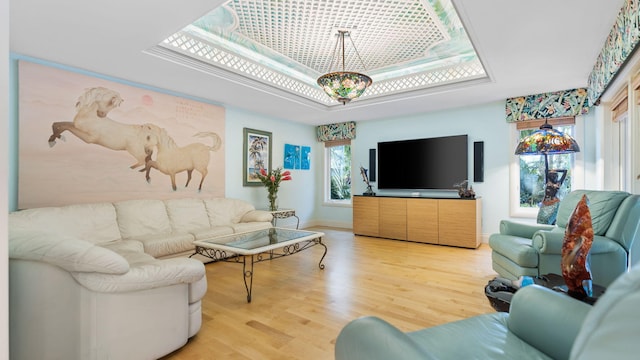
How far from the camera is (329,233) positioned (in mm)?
5793

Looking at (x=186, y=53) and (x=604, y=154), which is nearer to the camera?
(x=186, y=53)

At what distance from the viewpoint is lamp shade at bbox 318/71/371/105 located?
2.64 m

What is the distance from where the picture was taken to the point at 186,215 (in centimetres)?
393

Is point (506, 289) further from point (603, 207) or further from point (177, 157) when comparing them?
point (177, 157)

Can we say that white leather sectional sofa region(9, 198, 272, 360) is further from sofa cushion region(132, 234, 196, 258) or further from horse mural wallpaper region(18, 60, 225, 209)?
horse mural wallpaper region(18, 60, 225, 209)

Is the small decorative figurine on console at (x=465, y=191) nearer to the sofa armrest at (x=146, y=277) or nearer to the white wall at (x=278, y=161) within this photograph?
the white wall at (x=278, y=161)

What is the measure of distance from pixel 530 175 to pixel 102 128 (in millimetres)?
5812

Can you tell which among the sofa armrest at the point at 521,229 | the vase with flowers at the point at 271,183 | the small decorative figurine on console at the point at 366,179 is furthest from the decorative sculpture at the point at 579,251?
the small decorative figurine on console at the point at 366,179

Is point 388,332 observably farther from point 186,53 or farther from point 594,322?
point 186,53

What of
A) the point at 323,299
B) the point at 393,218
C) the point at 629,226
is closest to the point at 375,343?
the point at 323,299

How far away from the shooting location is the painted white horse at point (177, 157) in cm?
396

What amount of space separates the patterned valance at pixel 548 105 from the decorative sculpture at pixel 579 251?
12.0ft

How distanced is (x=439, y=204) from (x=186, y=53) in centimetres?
404

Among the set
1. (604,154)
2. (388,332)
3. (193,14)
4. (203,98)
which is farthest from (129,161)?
(604,154)
